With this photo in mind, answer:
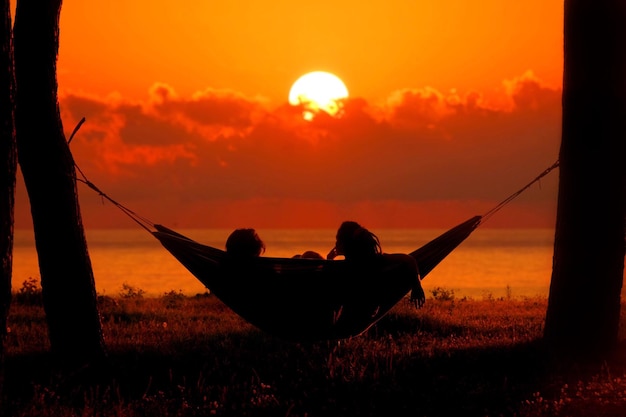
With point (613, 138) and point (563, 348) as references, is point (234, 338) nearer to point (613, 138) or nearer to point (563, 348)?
point (563, 348)

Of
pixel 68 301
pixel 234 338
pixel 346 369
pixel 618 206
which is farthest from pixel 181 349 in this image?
pixel 618 206

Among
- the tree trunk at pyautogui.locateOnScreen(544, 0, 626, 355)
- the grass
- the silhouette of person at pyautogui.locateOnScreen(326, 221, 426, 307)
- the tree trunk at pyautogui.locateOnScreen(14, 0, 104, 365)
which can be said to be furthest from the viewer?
the tree trunk at pyautogui.locateOnScreen(544, 0, 626, 355)

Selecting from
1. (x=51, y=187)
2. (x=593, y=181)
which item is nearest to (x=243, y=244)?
(x=51, y=187)

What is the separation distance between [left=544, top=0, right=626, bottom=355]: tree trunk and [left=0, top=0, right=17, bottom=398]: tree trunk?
4800 mm

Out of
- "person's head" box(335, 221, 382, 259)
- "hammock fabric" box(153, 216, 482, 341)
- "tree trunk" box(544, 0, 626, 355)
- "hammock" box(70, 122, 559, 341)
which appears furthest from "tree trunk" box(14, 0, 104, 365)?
"tree trunk" box(544, 0, 626, 355)

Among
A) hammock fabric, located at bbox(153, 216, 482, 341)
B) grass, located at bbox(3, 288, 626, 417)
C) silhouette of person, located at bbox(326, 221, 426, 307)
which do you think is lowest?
grass, located at bbox(3, 288, 626, 417)

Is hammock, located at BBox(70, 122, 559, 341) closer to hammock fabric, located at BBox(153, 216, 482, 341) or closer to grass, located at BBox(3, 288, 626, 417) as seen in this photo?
hammock fabric, located at BBox(153, 216, 482, 341)

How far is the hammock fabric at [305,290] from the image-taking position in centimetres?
684

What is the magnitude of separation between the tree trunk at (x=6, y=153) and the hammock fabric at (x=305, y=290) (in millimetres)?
2380

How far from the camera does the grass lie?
19.6 feet

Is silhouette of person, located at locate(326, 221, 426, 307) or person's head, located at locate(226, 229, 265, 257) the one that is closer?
silhouette of person, located at locate(326, 221, 426, 307)

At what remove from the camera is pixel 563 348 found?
758 centimetres

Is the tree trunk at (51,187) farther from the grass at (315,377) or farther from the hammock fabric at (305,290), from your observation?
the hammock fabric at (305,290)

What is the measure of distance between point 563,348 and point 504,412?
1886 millimetres
